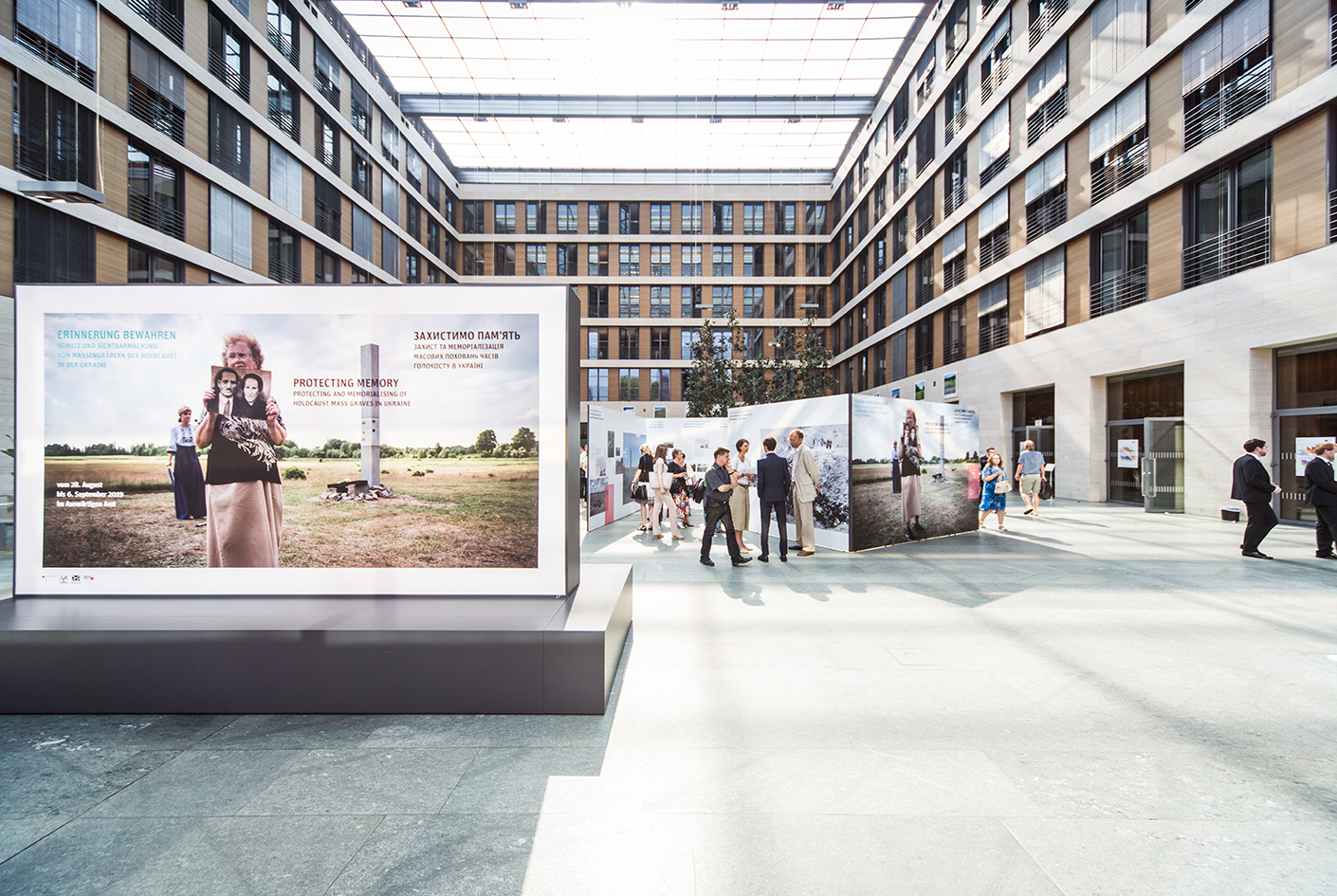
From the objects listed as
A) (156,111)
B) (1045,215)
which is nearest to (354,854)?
(156,111)

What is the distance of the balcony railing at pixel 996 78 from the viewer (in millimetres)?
23688

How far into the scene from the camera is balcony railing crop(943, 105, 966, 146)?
27359 millimetres

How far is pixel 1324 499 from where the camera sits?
9703 millimetres

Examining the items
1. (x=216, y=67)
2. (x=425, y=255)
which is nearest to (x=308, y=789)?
(x=216, y=67)

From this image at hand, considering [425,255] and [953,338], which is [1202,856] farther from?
[425,255]

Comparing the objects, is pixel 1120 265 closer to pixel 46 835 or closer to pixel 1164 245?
pixel 1164 245

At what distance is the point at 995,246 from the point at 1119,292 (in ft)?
24.1

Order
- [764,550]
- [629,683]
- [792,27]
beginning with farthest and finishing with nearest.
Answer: [792,27]
[764,550]
[629,683]

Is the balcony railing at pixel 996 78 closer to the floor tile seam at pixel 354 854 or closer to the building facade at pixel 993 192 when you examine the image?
the building facade at pixel 993 192

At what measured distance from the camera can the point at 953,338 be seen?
93.2 ft

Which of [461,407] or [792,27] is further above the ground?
[792,27]

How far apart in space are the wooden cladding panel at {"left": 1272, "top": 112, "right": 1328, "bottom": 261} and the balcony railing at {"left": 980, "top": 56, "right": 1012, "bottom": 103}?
1218cm

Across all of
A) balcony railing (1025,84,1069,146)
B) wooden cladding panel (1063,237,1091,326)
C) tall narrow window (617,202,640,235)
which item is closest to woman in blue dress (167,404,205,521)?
wooden cladding panel (1063,237,1091,326)

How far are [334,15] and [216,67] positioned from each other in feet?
26.8
